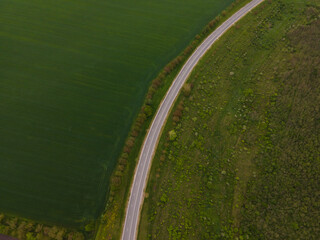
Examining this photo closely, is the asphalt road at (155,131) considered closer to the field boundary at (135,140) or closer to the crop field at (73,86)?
the field boundary at (135,140)

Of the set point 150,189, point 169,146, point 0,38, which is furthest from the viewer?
point 0,38

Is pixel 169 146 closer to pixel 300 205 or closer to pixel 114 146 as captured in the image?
pixel 114 146

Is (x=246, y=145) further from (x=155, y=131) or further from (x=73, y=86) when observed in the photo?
(x=73, y=86)

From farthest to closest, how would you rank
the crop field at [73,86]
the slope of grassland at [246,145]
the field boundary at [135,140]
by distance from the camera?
the crop field at [73,86], the field boundary at [135,140], the slope of grassland at [246,145]

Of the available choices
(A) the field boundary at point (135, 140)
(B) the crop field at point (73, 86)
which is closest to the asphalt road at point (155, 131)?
(A) the field boundary at point (135, 140)

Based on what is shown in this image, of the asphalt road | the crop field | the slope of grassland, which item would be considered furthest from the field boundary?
the slope of grassland

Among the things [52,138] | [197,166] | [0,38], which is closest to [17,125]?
[52,138]
